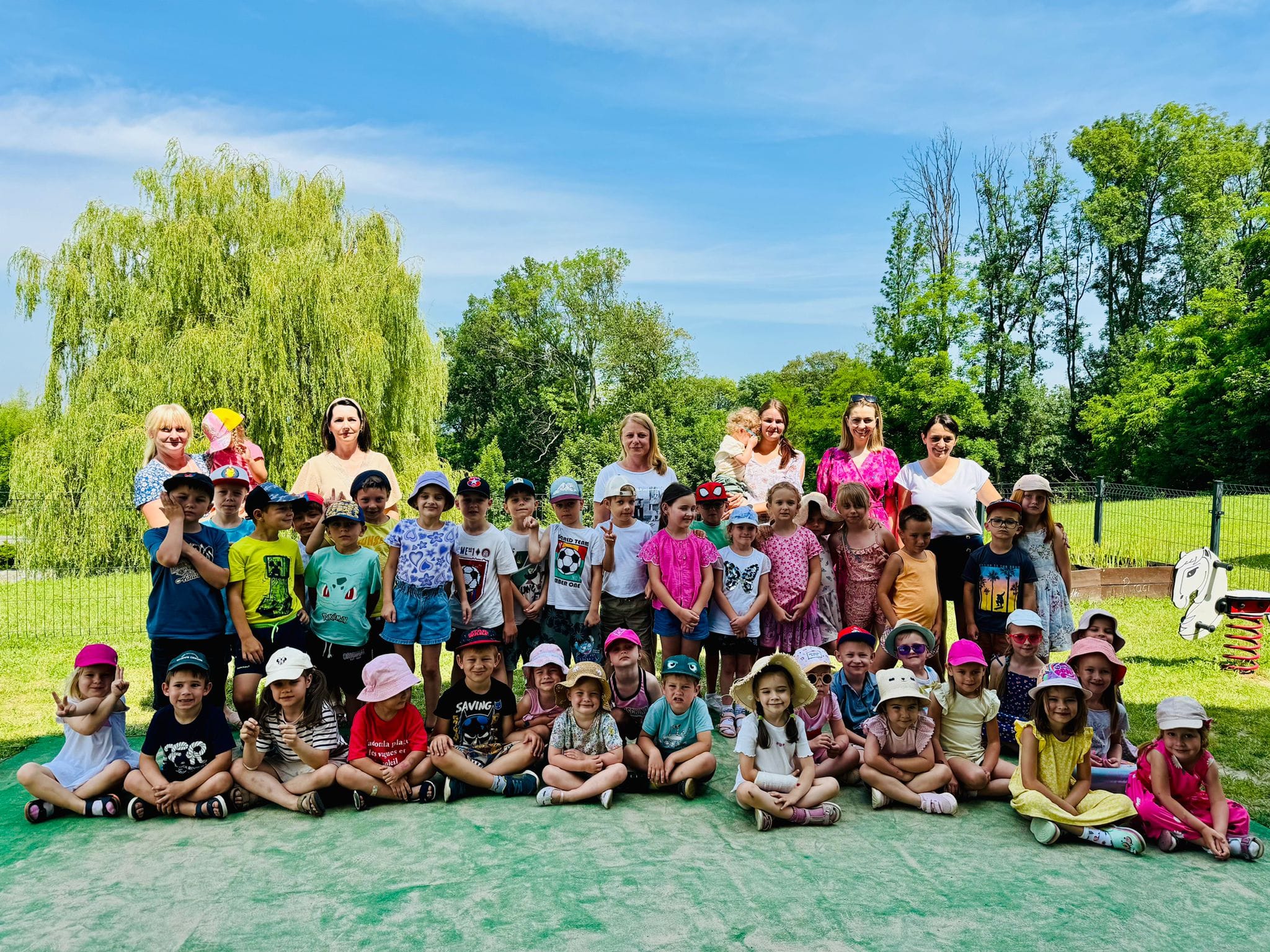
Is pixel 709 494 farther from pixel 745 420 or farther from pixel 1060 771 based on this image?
pixel 1060 771

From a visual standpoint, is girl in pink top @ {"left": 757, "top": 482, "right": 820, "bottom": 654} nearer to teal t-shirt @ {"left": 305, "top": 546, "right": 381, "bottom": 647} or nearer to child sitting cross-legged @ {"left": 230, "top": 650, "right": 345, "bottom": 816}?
teal t-shirt @ {"left": 305, "top": 546, "right": 381, "bottom": 647}

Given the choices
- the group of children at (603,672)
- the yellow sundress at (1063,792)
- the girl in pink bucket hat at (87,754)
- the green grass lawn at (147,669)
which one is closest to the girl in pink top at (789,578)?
the group of children at (603,672)

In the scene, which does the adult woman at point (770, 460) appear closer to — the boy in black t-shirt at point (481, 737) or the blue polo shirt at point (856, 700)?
the blue polo shirt at point (856, 700)

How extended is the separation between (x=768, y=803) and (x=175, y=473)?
371cm

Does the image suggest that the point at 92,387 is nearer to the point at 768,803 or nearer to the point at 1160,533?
the point at 768,803

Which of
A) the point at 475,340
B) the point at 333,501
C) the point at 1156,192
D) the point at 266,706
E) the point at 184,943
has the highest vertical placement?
the point at 1156,192

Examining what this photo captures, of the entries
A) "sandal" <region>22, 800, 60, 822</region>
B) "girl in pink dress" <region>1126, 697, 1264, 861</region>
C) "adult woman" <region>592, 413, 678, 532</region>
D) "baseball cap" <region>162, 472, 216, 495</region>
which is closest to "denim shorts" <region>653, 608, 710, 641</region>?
"adult woman" <region>592, 413, 678, 532</region>

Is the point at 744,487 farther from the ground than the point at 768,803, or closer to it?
farther from the ground

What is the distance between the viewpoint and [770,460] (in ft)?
21.0

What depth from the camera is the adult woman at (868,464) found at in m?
5.98

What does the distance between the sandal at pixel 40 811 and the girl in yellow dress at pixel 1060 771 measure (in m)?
4.46

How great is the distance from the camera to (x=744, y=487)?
6.35 metres

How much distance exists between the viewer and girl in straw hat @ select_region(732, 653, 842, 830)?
13.7 feet

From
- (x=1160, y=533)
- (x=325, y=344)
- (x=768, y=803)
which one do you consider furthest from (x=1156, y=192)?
(x=768, y=803)
